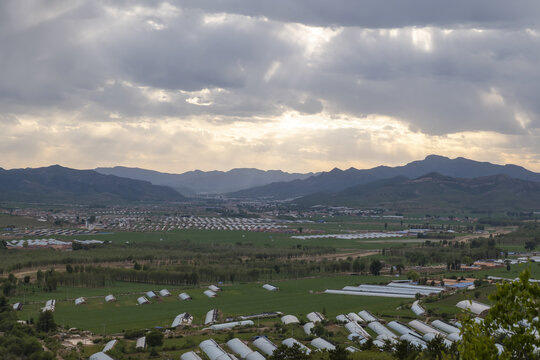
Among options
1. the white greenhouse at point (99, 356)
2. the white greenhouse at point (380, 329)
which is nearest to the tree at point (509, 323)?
the white greenhouse at point (99, 356)

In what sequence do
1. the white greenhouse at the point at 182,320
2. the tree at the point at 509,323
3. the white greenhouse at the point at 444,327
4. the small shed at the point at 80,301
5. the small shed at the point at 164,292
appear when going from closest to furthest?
the tree at the point at 509,323 → the white greenhouse at the point at 444,327 → the white greenhouse at the point at 182,320 → the small shed at the point at 80,301 → the small shed at the point at 164,292

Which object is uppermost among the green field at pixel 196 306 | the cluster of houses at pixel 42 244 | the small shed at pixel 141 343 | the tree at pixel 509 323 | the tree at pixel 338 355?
the tree at pixel 509 323

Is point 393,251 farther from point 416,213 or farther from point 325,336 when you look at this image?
point 416,213

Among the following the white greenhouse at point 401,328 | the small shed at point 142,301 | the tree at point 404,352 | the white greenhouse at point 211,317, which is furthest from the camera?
the small shed at point 142,301

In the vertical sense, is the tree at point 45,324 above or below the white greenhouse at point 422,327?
above

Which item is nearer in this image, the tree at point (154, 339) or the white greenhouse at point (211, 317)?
the tree at point (154, 339)

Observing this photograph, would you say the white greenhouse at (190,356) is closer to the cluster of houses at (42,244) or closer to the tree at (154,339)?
the tree at (154,339)

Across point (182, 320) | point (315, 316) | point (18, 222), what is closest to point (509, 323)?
point (315, 316)

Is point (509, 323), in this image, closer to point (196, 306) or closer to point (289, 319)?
point (289, 319)
